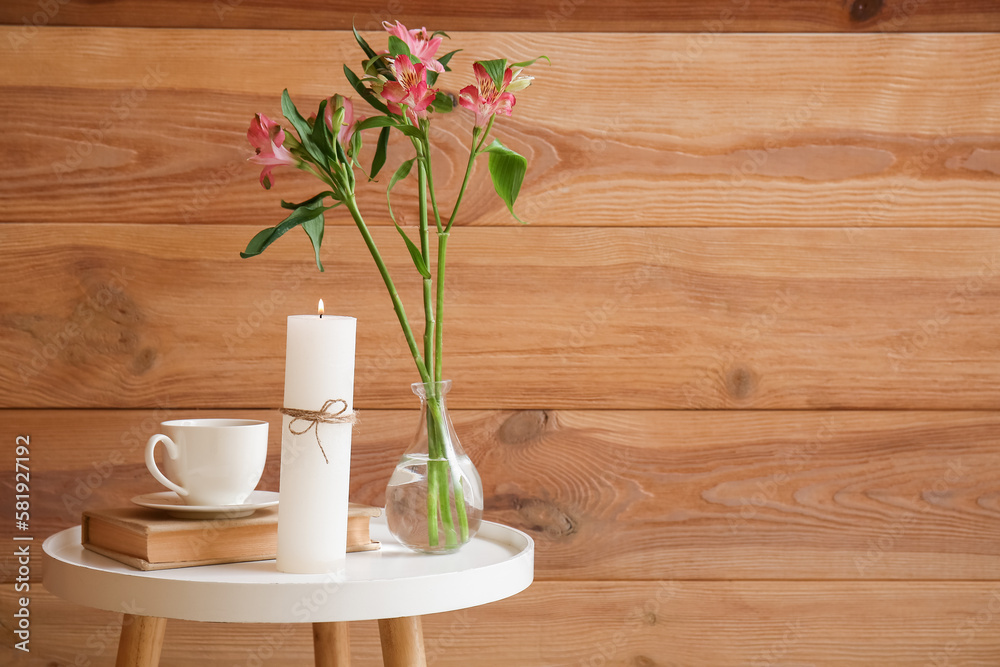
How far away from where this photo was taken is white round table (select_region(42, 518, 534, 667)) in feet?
1.97

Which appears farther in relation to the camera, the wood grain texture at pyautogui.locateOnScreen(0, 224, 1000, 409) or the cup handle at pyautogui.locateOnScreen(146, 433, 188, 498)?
the wood grain texture at pyautogui.locateOnScreen(0, 224, 1000, 409)

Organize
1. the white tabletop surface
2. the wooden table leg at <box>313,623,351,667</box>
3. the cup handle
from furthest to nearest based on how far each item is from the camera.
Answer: the wooden table leg at <box>313,623,351,667</box> → the cup handle → the white tabletop surface

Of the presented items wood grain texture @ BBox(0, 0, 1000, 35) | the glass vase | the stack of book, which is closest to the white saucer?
the stack of book

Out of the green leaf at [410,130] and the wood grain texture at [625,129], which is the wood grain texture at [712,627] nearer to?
the wood grain texture at [625,129]

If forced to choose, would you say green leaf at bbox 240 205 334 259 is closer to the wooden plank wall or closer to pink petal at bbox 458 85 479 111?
pink petal at bbox 458 85 479 111

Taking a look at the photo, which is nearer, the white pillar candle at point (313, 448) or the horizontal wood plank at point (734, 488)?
the white pillar candle at point (313, 448)

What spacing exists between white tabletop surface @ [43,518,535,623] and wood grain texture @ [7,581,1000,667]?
414 mm

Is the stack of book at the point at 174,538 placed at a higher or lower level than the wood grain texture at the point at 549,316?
lower

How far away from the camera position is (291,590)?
602 mm

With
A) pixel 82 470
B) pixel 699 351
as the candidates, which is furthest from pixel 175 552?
pixel 699 351

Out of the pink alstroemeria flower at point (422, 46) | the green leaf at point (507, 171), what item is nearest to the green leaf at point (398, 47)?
the pink alstroemeria flower at point (422, 46)

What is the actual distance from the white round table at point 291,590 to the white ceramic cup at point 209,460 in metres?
0.06

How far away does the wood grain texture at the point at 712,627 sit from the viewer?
109cm

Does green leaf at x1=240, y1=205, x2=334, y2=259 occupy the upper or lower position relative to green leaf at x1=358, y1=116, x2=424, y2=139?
lower
